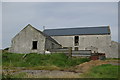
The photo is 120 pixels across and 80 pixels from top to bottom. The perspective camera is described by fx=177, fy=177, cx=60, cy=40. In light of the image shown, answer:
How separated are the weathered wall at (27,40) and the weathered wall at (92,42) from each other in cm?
894

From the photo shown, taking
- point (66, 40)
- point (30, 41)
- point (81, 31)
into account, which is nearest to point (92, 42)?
point (81, 31)

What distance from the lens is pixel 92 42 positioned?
107ft

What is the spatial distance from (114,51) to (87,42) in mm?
5044

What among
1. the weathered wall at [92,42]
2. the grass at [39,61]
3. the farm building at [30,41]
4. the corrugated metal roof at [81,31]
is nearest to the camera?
the grass at [39,61]

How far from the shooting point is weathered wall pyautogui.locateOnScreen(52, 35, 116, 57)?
3147 centimetres

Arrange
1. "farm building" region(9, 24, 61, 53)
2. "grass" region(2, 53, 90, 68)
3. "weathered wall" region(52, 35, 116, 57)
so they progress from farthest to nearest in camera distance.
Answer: "weathered wall" region(52, 35, 116, 57)
"farm building" region(9, 24, 61, 53)
"grass" region(2, 53, 90, 68)

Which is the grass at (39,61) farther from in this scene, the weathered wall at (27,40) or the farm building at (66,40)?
the farm building at (66,40)

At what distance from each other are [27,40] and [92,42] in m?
12.5

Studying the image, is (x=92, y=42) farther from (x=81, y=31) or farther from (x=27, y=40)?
(x=27, y=40)

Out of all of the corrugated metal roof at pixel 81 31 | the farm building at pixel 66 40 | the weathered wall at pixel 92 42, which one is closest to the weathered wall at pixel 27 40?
the farm building at pixel 66 40

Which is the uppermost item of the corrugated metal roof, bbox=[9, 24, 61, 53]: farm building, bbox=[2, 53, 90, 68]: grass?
the corrugated metal roof

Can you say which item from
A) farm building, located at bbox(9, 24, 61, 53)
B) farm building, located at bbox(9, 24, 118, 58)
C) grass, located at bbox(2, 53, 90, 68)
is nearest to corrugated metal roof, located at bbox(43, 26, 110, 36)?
farm building, located at bbox(9, 24, 118, 58)

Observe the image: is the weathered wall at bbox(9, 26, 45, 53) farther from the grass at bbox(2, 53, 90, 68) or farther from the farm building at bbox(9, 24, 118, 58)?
the grass at bbox(2, 53, 90, 68)

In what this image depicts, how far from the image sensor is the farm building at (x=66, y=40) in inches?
1025
